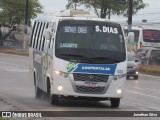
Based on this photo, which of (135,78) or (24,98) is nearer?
(24,98)

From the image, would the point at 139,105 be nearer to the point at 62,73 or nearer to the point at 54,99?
the point at 54,99

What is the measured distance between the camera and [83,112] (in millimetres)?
16219

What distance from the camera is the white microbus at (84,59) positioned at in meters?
17.0

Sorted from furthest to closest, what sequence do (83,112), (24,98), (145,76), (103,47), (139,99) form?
1. (145,76)
2. (139,99)
3. (24,98)
4. (103,47)
5. (83,112)

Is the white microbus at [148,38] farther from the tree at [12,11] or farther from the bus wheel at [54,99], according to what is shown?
the bus wheel at [54,99]

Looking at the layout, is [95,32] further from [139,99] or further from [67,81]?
[139,99]

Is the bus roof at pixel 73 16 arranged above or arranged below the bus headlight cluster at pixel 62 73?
above

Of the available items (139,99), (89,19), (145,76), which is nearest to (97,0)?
(145,76)

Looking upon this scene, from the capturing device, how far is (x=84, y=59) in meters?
17.1

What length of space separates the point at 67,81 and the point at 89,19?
213 cm

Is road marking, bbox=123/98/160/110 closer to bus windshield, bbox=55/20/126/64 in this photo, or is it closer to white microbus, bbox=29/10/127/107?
white microbus, bbox=29/10/127/107

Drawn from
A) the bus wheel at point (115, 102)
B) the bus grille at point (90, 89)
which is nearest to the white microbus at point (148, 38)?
the bus wheel at point (115, 102)

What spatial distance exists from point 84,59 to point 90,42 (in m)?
0.64

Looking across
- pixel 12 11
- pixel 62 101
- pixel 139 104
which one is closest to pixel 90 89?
pixel 62 101
